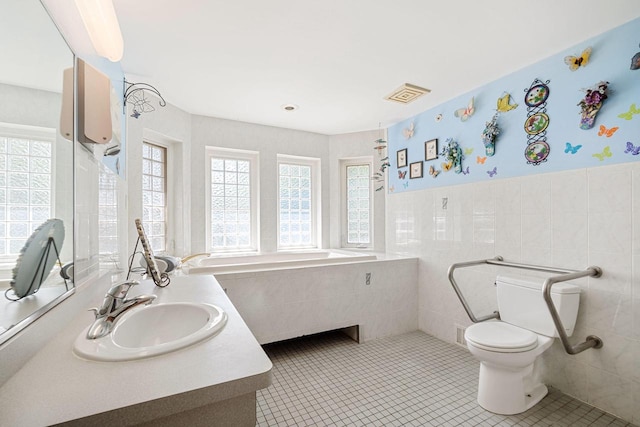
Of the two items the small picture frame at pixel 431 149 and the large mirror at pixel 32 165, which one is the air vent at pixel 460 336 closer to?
the small picture frame at pixel 431 149

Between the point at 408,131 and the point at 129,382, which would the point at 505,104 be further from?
the point at 129,382

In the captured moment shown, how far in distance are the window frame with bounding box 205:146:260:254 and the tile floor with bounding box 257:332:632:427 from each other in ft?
4.18

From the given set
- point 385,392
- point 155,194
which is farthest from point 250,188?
point 385,392

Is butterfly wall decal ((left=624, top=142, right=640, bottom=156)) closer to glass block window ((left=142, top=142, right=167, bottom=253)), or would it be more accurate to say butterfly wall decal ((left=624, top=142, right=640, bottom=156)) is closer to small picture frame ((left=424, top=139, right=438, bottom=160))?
small picture frame ((left=424, top=139, right=438, bottom=160))

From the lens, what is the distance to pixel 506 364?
1.71 metres

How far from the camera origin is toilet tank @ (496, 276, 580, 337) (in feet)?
5.89

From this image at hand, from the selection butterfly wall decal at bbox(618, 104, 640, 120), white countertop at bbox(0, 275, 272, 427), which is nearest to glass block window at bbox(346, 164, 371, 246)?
butterfly wall decal at bbox(618, 104, 640, 120)

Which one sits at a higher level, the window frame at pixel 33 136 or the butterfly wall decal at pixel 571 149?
the butterfly wall decal at pixel 571 149

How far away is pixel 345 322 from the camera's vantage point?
8.93 ft

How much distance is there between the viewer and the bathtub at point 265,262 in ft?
7.79

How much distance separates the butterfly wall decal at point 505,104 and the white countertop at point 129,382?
250 cm

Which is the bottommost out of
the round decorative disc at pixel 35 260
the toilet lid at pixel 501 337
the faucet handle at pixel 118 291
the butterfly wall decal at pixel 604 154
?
the toilet lid at pixel 501 337

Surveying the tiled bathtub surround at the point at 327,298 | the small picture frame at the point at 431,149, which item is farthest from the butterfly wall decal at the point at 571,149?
the tiled bathtub surround at the point at 327,298

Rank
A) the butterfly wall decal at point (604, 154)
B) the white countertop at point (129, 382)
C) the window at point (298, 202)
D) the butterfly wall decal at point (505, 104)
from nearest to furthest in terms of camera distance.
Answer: the white countertop at point (129, 382) < the butterfly wall decal at point (604, 154) < the butterfly wall decal at point (505, 104) < the window at point (298, 202)
